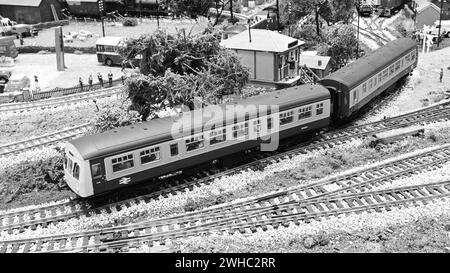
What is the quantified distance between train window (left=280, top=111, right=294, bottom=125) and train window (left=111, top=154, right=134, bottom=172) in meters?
7.92

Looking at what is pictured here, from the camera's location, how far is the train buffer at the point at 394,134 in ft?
90.9

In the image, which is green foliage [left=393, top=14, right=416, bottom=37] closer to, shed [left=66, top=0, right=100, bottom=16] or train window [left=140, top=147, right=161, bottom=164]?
shed [left=66, top=0, right=100, bottom=16]

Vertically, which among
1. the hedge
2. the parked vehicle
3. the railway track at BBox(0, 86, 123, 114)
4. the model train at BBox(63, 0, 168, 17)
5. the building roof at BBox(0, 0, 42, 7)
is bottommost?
the railway track at BBox(0, 86, 123, 114)

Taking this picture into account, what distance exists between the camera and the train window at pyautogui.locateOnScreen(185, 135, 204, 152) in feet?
75.9

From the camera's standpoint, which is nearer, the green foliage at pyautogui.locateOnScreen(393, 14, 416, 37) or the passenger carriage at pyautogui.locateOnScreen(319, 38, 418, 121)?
the passenger carriage at pyautogui.locateOnScreen(319, 38, 418, 121)

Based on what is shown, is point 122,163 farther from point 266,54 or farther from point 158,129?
point 266,54

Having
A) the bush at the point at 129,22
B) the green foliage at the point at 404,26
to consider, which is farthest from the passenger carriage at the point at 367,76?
the bush at the point at 129,22

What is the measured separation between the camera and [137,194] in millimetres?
22781

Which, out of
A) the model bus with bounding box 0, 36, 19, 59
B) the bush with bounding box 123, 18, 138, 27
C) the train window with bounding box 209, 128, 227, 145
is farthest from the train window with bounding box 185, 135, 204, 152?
the bush with bounding box 123, 18, 138, 27

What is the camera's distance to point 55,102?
119ft

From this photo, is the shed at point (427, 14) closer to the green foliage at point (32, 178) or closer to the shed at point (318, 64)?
the shed at point (318, 64)

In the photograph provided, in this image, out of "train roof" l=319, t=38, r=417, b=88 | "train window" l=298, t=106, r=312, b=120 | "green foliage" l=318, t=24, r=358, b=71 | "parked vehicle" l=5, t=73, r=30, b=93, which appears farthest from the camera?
"green foliage" l=318, t=24, r=358, b=71

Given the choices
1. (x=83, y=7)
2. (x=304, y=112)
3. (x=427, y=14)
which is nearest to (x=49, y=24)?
(x=83, y=7)

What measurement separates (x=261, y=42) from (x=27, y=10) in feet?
138
